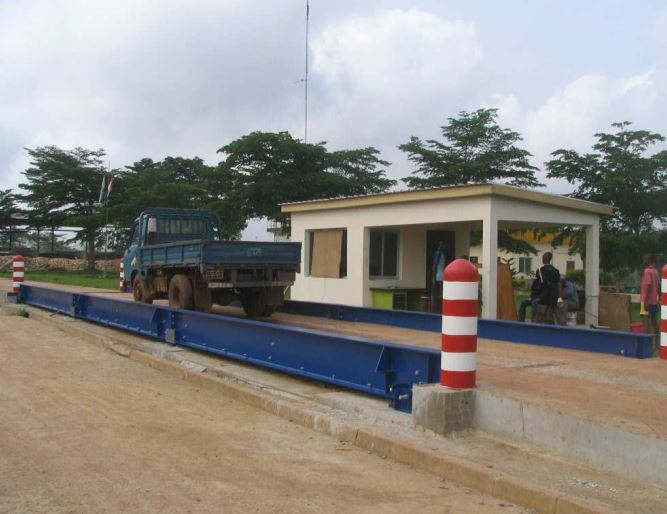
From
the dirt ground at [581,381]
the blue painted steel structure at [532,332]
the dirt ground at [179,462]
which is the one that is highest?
the blue painted steel structure at [532,332]

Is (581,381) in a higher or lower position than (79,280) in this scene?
lower

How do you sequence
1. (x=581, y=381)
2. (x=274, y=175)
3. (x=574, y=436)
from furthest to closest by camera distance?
(x=274, y=175)
(x=581, y=381)
(x=574, y=436)

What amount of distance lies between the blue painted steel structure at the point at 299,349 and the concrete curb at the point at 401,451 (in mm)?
480

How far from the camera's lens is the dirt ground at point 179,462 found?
443cm

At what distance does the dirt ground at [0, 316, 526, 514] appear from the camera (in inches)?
175

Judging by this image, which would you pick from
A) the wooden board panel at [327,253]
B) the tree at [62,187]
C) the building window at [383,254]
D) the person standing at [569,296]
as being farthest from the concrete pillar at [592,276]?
the tree at [62,187]

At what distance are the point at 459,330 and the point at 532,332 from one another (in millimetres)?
4126

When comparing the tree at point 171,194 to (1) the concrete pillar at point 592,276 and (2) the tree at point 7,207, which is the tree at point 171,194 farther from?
(1) the concrete pillar at point 592,276

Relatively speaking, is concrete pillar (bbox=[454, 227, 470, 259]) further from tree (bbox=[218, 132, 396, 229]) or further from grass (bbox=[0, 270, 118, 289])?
grass (bbox=[0, 270, 118, 289])

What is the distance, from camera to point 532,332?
31.1 feet

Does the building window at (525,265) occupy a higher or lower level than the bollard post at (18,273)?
higher

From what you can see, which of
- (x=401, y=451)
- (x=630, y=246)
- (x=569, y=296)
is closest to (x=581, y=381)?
(x=401, y=451)

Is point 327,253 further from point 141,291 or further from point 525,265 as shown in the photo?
point 525,265

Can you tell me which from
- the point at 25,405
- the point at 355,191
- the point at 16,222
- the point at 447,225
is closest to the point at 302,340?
the point at 25,405
